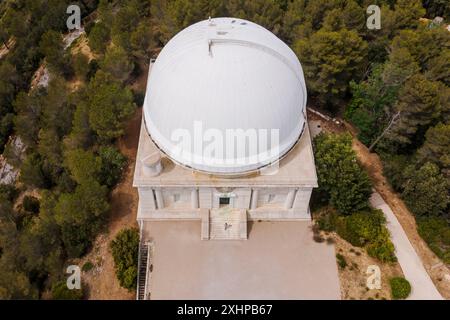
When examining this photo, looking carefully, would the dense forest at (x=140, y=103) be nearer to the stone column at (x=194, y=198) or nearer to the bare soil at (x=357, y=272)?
the bare soil at (x=357, y=272)

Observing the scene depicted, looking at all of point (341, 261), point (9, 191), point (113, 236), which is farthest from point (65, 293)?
point (341, 261)

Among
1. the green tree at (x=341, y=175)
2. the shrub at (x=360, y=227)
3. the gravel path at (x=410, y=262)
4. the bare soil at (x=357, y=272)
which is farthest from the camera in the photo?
the shrub at (x=360, y=227)

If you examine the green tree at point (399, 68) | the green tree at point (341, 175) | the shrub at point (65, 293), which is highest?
the green tree at point (399, 68)

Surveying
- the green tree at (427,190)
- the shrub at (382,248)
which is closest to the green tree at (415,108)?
the green tree at (427,190)

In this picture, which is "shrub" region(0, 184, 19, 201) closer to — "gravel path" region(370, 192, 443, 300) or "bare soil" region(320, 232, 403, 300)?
"bare soil" region(320, 232, 403, 300)
